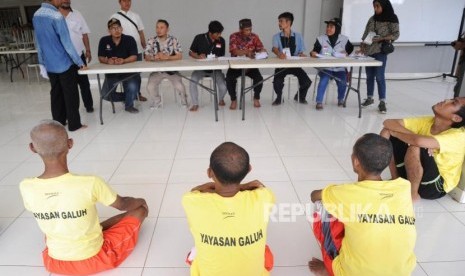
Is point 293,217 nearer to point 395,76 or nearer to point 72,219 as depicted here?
point 72,219

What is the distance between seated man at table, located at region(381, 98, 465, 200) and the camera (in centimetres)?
190

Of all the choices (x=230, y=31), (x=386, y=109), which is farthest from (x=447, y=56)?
(x=230, y=31)

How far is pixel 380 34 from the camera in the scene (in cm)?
418

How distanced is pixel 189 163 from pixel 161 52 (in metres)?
2.09

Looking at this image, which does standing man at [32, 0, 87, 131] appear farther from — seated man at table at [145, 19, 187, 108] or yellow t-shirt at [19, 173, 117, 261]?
yellow t-shirt at [19, 173, 117, 261]

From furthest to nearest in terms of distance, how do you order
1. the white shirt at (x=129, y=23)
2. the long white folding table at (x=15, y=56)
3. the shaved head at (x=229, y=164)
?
1. the long white folding table at (x=15, y=56)
2. the white shirt at (x=129, y=23)
3. the shaved head at (x=229, y=164)

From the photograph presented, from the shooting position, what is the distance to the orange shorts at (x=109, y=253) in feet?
4.98

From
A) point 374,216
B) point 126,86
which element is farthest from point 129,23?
point 374,216

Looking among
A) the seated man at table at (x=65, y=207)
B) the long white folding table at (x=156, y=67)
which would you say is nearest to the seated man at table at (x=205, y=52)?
the long white folding table at (x=156, y=67)

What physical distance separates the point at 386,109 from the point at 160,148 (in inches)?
119

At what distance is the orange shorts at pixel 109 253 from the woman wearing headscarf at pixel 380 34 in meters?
3.63

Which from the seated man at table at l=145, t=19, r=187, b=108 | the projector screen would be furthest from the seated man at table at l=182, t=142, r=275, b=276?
the projector screen

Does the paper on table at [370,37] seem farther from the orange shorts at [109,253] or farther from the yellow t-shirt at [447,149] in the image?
the orange shorts at [109,253]

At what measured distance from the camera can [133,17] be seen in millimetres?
4641
